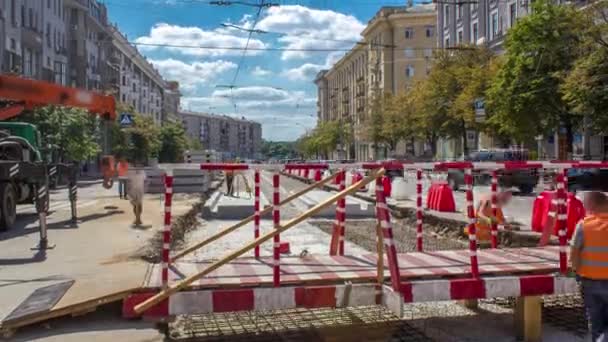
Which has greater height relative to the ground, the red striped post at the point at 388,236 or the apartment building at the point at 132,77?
the apartment building at the point at 132,77

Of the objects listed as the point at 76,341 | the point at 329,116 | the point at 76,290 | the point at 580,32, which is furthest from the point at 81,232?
the point at 329,116

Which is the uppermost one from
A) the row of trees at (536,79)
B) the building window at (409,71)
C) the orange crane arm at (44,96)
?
the building window at (409,71)

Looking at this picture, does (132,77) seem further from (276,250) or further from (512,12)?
(276,250)

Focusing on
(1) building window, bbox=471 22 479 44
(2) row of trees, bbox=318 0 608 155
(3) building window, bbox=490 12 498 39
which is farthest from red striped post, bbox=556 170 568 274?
(1) building window, bbox=471 22 479 44

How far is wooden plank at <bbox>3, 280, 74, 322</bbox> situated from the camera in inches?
239

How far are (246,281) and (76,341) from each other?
1.65 metres

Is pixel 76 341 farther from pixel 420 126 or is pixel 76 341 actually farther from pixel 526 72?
pixel 420 126

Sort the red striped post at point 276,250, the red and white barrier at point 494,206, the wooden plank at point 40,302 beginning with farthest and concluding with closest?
the red and white barrier at point 494,206 < the wooden plank at point 40,302 < the red striped post at point 276,250

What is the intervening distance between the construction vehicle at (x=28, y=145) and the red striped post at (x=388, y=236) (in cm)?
717

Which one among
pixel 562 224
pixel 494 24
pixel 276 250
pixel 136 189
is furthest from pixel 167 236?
pixel 494 24

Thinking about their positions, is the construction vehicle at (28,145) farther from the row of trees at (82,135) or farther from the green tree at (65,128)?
the green tree at (65,128)

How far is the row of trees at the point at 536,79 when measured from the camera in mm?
27227

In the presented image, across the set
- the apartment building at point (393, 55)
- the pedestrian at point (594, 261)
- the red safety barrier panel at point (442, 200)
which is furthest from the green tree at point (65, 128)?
the apartment building at point (393, 55)

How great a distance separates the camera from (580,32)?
2950cm
